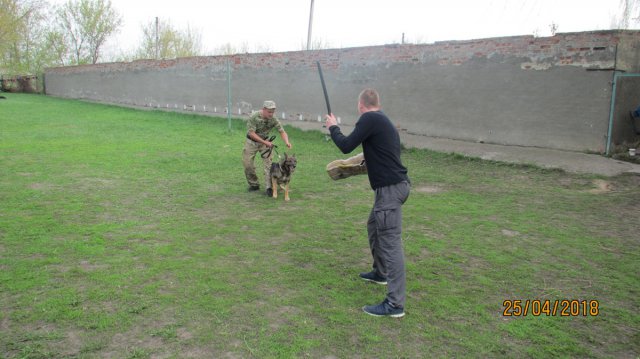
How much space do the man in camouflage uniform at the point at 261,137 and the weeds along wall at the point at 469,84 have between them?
276 inches

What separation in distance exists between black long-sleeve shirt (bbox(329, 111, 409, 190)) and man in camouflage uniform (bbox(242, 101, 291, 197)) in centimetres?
399

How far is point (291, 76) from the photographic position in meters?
18.9

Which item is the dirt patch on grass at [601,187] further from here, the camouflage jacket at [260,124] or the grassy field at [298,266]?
the camouflage jacket at [260,124]

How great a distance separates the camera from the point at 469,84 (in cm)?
1347

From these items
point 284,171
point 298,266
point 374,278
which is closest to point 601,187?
point 284,171

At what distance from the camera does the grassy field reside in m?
3.58

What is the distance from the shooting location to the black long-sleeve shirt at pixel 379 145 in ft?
13.2

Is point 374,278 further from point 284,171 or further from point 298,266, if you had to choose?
point 284,171

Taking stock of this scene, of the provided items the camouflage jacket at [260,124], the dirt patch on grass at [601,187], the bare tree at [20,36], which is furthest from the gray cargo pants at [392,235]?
the bare tree at [20,36]

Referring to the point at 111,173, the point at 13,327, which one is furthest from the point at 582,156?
the point at 13,327

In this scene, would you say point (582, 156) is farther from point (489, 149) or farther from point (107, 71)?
point (107, 71)

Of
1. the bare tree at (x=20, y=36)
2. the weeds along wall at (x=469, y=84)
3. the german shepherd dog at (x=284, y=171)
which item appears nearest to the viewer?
the german shepherd dog at (x=284, y=171)
